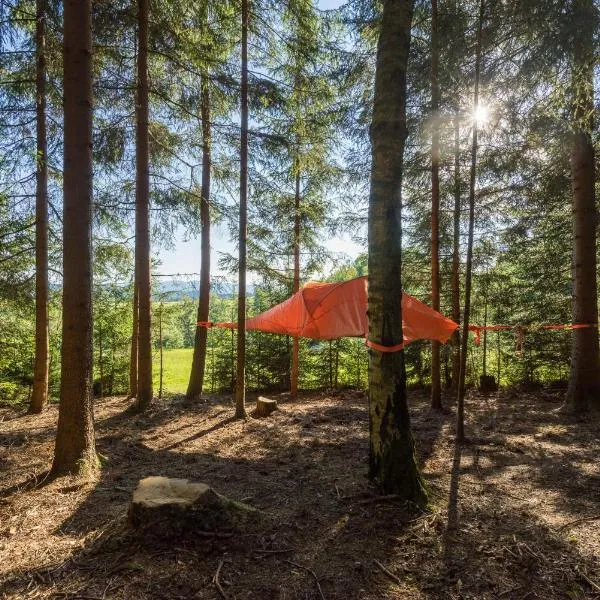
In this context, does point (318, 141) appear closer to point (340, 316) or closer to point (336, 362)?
point (340, 316)

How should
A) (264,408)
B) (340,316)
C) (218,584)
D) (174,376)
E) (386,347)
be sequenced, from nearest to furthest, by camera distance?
1. (218,584)
2. (386,347)
3. (340,316)
4. (264,408)
5. (174,376)

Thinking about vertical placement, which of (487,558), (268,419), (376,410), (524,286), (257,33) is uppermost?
(257,33)

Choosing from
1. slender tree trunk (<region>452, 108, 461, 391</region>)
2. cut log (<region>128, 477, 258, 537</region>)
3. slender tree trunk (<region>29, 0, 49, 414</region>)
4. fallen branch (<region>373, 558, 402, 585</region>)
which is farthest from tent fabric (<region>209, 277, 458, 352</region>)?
slender tree trunk (<region>29, 0, 49, 414</region>)

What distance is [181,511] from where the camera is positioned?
2.51 metres

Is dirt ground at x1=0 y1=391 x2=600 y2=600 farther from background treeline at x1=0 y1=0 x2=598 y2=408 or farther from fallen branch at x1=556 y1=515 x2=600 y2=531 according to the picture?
background treeline at x1=0 y1=0 x2=598 y2=408

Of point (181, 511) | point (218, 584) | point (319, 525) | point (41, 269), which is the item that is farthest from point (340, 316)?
point (41, 269)

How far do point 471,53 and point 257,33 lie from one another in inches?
151

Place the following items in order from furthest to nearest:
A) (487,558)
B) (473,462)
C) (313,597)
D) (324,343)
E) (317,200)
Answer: (324,343) < (317,200) < (473,462) < (487,558) < (313,597)

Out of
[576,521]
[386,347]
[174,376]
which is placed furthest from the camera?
[174,376]

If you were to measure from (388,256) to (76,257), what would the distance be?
2998 mm

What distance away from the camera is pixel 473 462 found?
4355mm

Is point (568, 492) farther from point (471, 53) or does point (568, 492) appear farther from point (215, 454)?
point (471, 53)

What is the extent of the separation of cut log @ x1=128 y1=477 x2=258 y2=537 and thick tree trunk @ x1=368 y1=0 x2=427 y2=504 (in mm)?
1251

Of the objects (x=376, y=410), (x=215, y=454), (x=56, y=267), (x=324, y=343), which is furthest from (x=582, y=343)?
(x=56, y=267)
